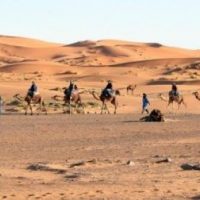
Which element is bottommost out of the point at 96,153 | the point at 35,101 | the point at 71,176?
the point at 71,176

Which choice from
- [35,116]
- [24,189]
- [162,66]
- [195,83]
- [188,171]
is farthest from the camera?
[162,66]

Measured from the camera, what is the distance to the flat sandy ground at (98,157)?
1318 centimetres

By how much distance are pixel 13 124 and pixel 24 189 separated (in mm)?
16065

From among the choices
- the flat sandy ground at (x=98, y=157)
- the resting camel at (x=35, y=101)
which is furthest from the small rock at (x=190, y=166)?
the resting camel at (x=35, y=101)

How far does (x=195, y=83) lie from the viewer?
211ft

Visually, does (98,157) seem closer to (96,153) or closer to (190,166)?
(96,153)

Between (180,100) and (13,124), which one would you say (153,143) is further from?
(180,100)

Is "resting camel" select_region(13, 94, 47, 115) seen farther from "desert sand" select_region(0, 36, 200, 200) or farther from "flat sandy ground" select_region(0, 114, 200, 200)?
"flat sandy ground" select_region(0, 114, 200, 200)

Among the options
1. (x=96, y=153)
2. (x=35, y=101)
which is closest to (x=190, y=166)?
(x=96, y=153)

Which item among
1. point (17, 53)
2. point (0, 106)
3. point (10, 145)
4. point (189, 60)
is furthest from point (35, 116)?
point (17, 53)

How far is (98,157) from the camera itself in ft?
61.4

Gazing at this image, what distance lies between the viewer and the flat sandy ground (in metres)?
13.2

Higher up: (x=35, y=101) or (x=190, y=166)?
(x=35, y=101)

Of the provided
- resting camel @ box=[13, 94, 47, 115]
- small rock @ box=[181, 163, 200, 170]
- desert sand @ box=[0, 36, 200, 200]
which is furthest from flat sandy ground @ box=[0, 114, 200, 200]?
resting camel @ box=[13, 94, 47, 115]
